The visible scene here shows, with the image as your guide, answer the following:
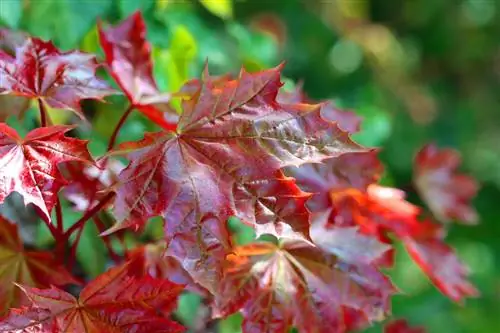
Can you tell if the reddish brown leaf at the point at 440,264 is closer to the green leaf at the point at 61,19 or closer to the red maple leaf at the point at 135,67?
the red maple leaf at the point at 135,67

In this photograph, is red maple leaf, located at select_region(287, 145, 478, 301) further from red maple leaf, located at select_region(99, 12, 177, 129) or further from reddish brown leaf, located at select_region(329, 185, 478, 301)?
red maple leaf, located at select_region(99, 12, 177, 129)

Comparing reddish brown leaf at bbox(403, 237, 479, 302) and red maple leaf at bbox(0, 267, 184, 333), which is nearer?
red maple leaf at bbox(0, 267, 184, 333)

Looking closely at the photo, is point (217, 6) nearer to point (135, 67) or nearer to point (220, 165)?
point (135, 67)

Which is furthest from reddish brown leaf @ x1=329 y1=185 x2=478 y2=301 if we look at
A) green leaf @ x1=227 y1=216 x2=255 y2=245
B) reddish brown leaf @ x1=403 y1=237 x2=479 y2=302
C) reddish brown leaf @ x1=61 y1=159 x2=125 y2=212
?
reddish brown leaf @ x1=61 y1=159 x2=125 y2=212

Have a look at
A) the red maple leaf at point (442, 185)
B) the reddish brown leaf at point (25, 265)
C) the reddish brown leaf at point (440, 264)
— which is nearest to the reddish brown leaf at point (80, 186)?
the reddish brown leaf at point (25, 265)

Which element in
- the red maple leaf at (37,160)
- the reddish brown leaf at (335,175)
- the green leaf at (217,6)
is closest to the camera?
the red maple leaf at (37,160)
